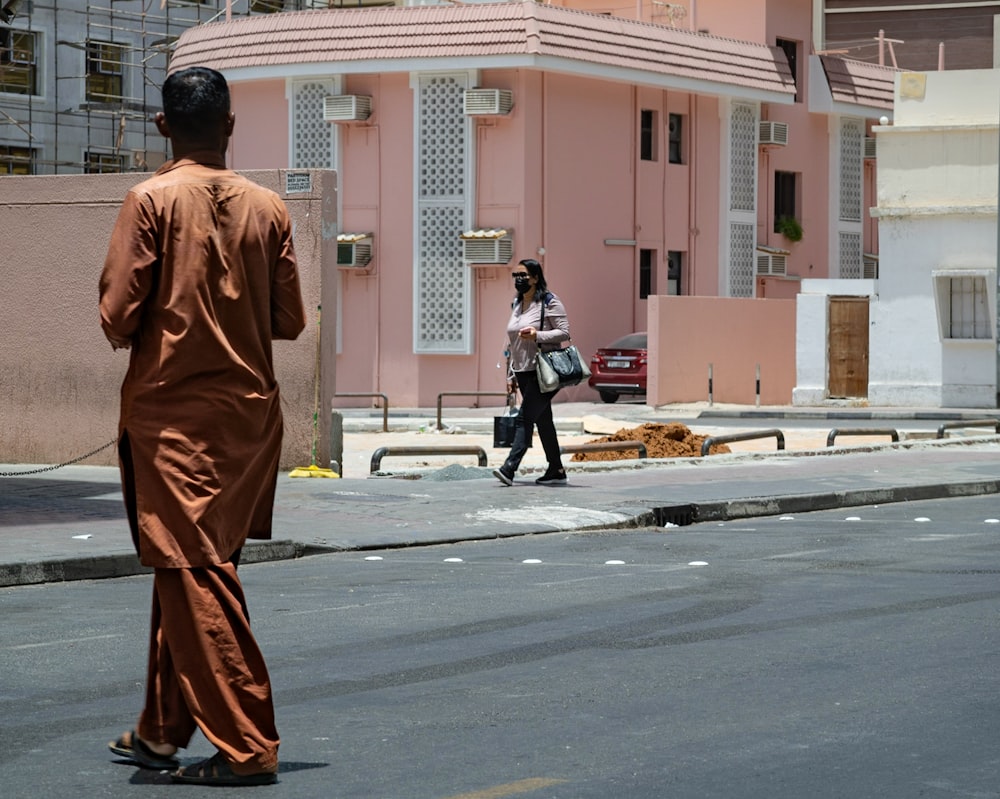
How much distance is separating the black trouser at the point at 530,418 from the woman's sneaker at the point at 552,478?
1.13ft

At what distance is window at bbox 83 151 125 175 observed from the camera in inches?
2072

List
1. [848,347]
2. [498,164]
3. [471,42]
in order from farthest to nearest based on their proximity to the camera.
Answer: [498,164] → [471,42] → [848,347]

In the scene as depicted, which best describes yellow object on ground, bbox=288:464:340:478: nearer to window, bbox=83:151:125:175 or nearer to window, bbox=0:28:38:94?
window, bbox=83:151:125:175

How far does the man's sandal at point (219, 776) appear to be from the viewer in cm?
595

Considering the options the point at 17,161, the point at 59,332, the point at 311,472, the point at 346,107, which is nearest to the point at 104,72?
the point at 17,161

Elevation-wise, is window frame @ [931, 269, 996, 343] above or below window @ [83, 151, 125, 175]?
below

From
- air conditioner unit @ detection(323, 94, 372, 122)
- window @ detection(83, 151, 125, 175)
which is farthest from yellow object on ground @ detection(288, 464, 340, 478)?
window @ detection(83, 151, 125, 175)

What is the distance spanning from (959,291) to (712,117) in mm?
12384

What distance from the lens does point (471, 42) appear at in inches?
1661

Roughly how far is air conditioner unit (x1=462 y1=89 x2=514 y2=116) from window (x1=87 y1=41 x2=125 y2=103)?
48.4 ft

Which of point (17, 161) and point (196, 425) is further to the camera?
point (17, 161)

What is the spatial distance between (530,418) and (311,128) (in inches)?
1149

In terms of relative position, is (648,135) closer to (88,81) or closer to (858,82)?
(858,82)

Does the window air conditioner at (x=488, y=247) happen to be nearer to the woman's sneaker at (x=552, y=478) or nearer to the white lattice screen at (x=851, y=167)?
the white lattice screen at (x=851, y=167)
